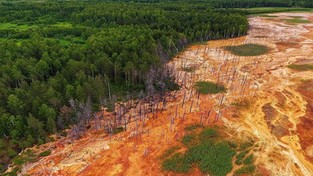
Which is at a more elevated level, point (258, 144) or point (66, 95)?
point (66, 95)

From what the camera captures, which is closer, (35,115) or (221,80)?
(35,115)

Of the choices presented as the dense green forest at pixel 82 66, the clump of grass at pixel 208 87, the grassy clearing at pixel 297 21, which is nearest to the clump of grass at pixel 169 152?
the dense green forest at pixel 82 66

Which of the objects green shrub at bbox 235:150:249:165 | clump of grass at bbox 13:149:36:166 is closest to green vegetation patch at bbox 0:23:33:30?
clump of grass at bbox 13:149:36:166

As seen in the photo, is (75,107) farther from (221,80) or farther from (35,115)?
(221,80)

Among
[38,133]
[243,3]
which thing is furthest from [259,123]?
[243,3]

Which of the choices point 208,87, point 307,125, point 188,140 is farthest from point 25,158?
point 307,125

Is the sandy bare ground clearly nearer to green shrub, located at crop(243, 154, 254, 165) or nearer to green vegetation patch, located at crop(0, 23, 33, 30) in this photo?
green shrub, located at crop(243, 154, 254, 165)

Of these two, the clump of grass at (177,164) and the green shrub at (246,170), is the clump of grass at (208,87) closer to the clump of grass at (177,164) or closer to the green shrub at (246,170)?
the clump of grass at (177,164)
